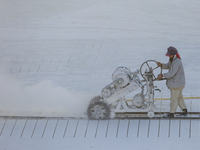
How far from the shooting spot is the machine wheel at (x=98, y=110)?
19.5 feet

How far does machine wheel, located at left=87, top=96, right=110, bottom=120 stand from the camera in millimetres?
5957

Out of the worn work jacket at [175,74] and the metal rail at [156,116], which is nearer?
the worn work jacket at [175,74]

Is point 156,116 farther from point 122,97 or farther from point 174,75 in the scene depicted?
point 174,75

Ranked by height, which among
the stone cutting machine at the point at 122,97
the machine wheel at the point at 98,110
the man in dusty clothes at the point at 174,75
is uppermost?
the man in dusty clothes at the point at 174,75

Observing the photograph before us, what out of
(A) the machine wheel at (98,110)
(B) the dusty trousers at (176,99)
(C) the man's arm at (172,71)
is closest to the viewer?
(C) the man's arm at (172,71)

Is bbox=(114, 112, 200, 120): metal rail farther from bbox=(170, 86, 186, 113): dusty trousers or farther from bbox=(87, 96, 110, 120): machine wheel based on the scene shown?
bbox=(87, 96, 110, 120): machine wheel

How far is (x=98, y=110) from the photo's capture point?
6.02 meters

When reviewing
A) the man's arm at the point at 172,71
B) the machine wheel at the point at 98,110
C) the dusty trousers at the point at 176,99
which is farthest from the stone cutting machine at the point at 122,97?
→ the dusty trousers at the point at 176,99

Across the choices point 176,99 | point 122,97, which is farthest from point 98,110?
point 176,99

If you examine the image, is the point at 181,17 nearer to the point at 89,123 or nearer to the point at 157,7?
the point at 157,7

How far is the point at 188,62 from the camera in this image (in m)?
8.70

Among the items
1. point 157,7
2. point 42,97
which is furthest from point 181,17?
point 42,97

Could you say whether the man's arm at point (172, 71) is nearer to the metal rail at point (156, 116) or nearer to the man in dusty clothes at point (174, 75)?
the man in dusty clothes at point (174, 75)

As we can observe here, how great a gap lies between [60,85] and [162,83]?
7.48 ft
